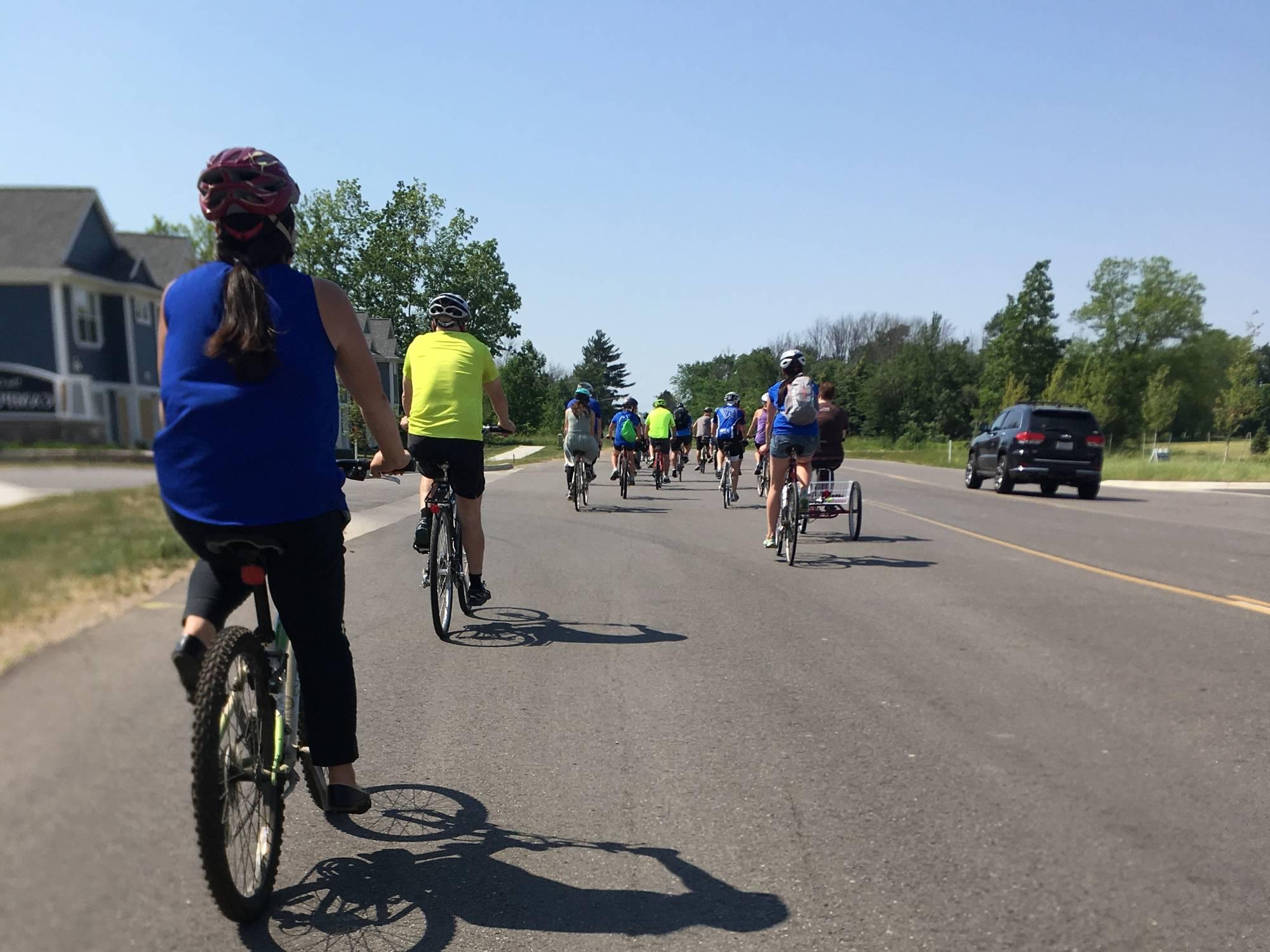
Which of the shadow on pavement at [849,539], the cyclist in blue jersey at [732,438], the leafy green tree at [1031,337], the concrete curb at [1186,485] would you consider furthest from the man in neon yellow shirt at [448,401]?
the leafy green tree at [1031,337]

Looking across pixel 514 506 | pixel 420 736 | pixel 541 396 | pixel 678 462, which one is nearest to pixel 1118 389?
pixel 541 396

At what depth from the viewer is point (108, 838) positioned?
3.28 meters

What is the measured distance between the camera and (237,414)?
108 inches

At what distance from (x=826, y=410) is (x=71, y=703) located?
915 cm

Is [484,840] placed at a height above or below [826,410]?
below

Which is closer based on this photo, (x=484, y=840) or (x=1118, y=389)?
(x=484, y=840)

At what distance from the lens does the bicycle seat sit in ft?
9.16

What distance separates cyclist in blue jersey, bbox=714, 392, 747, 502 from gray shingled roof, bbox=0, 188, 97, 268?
1560 centimetres

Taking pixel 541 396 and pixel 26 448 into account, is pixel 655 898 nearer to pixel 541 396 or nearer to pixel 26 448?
pixel 26 448

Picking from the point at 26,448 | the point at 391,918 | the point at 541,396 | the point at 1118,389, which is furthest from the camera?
the point at 541,396

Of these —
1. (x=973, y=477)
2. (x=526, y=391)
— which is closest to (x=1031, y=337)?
(x=526, y=391)

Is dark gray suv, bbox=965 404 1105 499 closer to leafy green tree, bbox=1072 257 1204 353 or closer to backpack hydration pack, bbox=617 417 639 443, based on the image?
backpack hydration pack, bbox=617 417 639 443

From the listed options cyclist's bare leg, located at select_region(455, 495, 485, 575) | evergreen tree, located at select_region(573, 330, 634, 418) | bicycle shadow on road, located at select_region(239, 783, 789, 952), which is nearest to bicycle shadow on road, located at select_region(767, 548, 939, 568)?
cyclist's bare leg, located at select_region(455, 495, 485, 575)

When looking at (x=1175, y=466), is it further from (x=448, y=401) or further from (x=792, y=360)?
(x=448, y=401)
